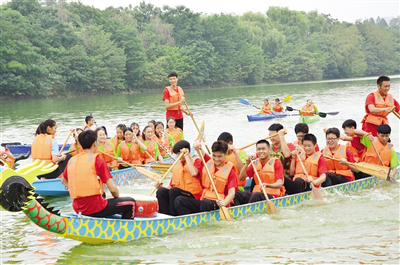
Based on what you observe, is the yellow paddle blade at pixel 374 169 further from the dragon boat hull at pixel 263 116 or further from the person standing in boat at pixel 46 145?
the dragon boat hull at pixel 263 116

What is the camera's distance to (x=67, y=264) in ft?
18.2

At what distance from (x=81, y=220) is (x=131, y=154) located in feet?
15.4

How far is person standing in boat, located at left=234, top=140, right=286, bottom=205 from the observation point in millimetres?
7012

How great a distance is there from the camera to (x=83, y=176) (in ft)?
17.9

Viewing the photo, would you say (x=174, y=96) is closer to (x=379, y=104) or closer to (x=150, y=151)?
(x=150, y=151)

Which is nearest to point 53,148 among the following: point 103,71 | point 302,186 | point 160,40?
point 302,186

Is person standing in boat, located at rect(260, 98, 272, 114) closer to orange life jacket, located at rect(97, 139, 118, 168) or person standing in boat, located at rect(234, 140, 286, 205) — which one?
orange life jacket, located at rect(97, 139, 118, 168)

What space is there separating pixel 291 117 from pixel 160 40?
41.0 metres

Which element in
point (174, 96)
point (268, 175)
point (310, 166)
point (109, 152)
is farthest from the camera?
point (174, 96)

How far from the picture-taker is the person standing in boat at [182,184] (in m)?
6.64

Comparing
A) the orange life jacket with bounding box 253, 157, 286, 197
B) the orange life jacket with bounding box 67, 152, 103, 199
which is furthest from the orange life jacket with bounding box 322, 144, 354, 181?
the orange life jacket with bounding box 67, 152, 103, 199

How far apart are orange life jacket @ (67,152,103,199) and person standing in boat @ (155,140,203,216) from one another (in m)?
1.33

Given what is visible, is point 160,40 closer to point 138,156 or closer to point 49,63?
point 49,63

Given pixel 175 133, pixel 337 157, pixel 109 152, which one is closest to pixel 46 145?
pixel 109 152
